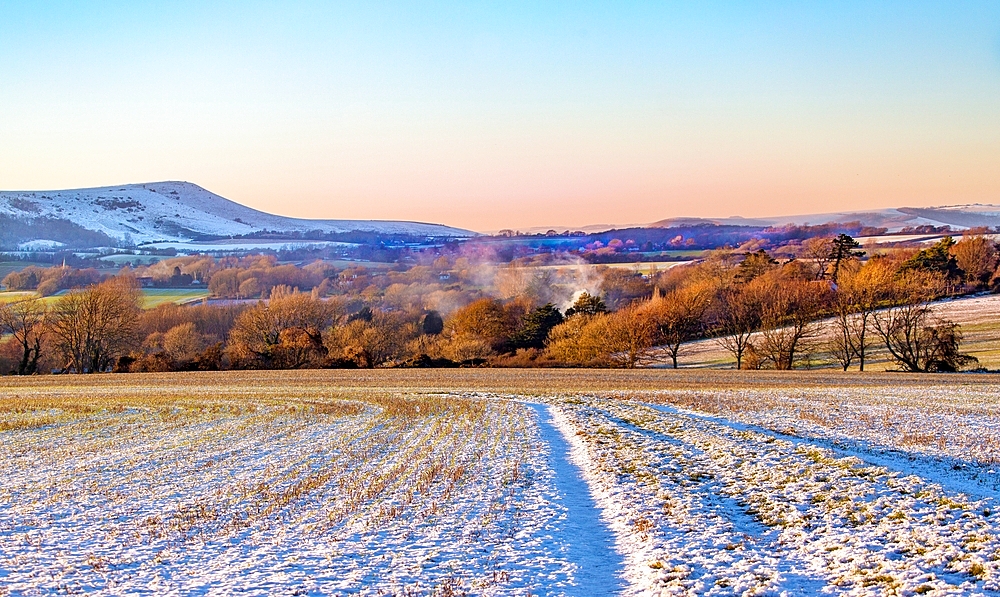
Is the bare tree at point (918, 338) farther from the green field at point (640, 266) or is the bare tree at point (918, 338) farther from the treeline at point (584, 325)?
the green field at point (640, 266)

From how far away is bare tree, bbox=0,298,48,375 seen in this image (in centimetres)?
7681

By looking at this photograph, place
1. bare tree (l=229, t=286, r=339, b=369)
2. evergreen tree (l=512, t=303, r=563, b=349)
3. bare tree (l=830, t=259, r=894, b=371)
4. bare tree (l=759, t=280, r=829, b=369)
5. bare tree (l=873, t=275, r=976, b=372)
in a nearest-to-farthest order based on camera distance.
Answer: bare tree (l=873, t=275, r=976, b=372) < bare tree (l=830, t=259, r=894, b=371) < bare tree (l=759, t=280, r=829, b=369) < bare tree (l=229, t=286, r=339, b=369) < evergreen tree (l=512, t=303, r=563, b=349)

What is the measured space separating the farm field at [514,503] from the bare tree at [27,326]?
57.5 m

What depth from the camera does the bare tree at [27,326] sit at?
76.8m

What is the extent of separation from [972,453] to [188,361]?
6771cm

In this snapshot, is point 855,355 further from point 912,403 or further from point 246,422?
point 246,422

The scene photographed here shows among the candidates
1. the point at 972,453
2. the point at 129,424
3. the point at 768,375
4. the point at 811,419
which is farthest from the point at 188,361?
the point at 972,453

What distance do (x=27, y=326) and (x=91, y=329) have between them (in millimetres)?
7708

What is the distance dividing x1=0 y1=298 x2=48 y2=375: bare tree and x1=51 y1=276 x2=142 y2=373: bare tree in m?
1.90

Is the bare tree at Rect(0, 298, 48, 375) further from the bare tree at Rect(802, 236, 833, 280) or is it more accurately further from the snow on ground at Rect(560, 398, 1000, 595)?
the bare tree at Rect(802, 236, 833, 280)

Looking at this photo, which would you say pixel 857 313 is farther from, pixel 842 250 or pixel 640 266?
pixel 640 266

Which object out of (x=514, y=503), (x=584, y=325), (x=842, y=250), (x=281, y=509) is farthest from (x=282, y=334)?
(x=842, y=250)

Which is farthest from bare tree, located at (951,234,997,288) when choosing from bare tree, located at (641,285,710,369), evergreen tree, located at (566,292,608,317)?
evergreen tree, located at (566,292,608,317)

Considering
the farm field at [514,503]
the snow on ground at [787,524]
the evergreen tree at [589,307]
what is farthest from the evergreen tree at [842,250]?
the snow on ground at [787,524]
